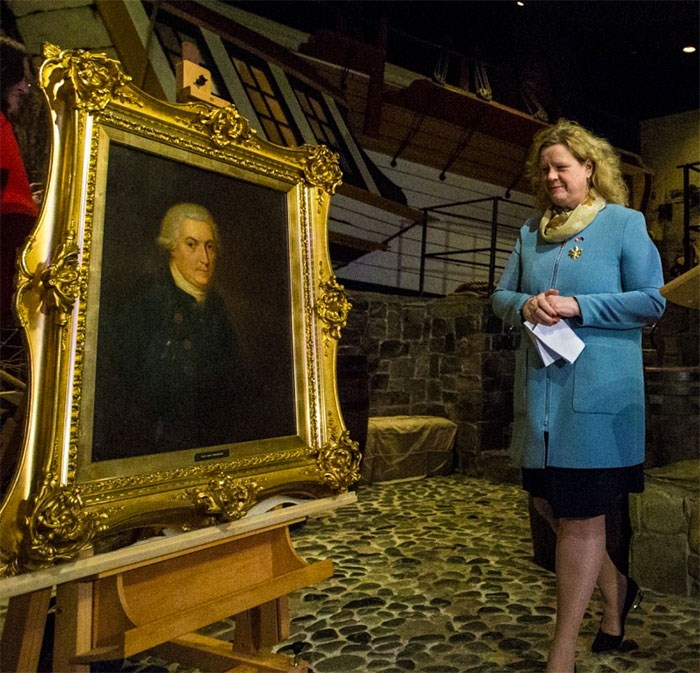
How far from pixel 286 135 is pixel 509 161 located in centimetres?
414

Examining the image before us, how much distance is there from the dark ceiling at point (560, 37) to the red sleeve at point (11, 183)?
16.6 feet

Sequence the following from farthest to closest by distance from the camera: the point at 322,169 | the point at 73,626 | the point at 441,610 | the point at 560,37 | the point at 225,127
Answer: the point at 560,37 → the point at 441,610 → the point at 322,169 → the point at 225,127 → the point at 73,626

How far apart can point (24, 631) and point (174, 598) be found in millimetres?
293

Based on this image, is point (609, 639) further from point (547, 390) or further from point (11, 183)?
point (11, 183)

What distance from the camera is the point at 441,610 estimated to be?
7.27 ft

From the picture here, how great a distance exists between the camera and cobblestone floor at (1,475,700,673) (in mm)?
1825

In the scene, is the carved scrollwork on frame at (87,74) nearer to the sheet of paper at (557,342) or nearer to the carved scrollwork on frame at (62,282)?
the carved scrollwork on frame at (62,282)

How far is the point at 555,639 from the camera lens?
1.56m

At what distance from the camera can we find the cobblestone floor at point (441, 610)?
1.83m

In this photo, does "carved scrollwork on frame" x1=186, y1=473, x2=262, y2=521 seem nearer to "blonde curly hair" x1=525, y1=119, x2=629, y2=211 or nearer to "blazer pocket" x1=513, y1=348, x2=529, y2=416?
"blazer pocket" x1=513, y1=348, x2=529, y2=416

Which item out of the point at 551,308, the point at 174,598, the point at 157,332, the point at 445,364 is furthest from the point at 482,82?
the point at 174,598

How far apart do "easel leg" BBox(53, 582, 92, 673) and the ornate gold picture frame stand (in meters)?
0.12

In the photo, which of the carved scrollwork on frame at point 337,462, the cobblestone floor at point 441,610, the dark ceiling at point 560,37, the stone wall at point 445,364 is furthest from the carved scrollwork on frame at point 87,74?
the dark ceiling at point 560,37

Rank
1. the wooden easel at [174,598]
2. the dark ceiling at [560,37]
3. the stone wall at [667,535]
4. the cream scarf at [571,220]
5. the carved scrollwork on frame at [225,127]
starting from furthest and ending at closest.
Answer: the dark ceiling at [560,37] → the stone wall at [667,535] → the cream scarf at [571,220] → the carved scrollwork on frame at [225,127] → the wooden easel at [174,598]
